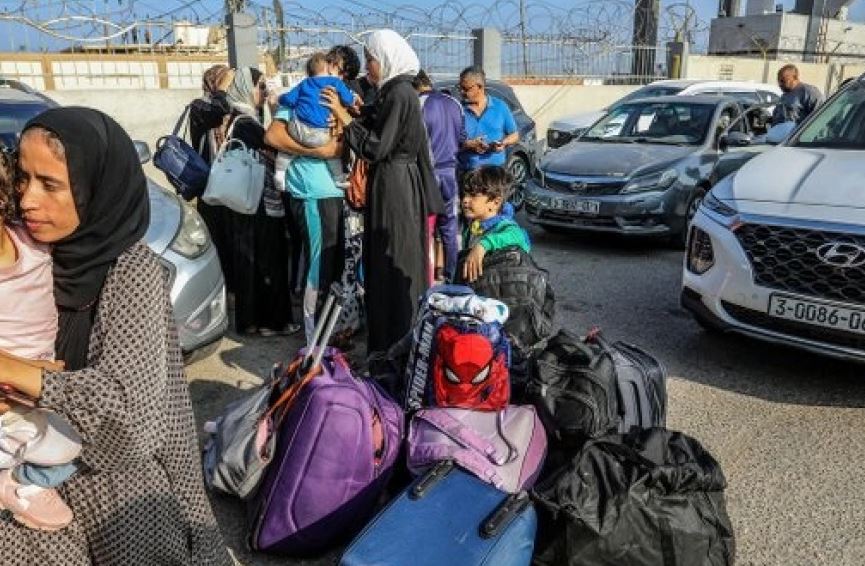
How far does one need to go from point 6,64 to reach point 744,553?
405 inches

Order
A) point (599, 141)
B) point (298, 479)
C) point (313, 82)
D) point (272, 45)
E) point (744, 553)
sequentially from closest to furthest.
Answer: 1. point (298, 479)
2. point (744, 553)
3. point (313, 82)
4. point (599, 141)
5. point (272, 45)

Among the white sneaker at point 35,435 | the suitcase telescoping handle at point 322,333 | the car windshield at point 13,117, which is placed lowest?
the suitcase telescoping handle at point 322,333

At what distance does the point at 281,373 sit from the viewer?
114 inches

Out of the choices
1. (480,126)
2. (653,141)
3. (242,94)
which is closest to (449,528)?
(242,94)

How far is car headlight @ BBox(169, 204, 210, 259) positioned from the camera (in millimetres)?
3900

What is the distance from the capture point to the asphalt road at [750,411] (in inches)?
110

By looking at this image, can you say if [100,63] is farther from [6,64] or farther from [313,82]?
[313,82]

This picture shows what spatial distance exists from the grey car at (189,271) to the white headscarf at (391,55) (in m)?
1.32

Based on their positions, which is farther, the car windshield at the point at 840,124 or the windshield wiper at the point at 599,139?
the windshield wiper at the point at 599,139

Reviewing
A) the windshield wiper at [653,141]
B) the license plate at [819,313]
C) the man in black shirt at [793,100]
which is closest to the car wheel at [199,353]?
the license plate at [819,313]

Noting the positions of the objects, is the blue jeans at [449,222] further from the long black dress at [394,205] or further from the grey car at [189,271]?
the grey car at [189,271]

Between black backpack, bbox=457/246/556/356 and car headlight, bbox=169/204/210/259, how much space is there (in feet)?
4.82

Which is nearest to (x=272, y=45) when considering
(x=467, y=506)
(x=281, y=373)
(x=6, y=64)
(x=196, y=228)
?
(x=6, y=64)

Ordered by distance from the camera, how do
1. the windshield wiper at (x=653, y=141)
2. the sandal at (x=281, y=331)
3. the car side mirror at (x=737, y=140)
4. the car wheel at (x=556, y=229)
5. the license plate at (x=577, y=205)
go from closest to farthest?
the sandal at (x=281, y=331)
the car side mirror at (x=737, y=140)
the license plate at (x=577, y=205)
the car wheel at (x=556, y=229)
the windshield wiper at (x=653, y=141)
